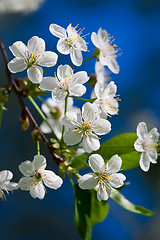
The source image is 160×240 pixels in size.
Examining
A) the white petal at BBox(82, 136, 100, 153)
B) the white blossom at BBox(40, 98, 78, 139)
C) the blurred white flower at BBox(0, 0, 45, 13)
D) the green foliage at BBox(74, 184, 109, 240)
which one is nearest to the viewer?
the white petal at BBox(82, 136, 100, 153)

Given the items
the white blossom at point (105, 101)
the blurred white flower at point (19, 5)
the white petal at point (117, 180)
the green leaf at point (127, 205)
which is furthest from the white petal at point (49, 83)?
the blurred white flower at point (19, 5)

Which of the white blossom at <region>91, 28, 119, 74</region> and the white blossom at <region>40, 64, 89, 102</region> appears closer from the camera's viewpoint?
the white blossom at <region>40, 64, 89, 102</region>

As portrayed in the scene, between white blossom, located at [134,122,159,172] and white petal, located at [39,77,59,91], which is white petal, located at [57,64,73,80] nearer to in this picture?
white petal, located at [39,77,59,91]

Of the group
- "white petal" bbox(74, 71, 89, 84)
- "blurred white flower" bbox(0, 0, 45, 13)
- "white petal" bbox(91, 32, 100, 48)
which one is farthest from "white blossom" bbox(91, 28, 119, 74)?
"blurred white flower" bbox(0, 0, 45, 13)

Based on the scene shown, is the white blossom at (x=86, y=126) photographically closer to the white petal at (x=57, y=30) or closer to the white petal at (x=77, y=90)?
the white petal at (x=77, y=90)

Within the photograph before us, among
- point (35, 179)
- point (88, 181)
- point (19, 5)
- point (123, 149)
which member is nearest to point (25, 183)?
point (35, 179)

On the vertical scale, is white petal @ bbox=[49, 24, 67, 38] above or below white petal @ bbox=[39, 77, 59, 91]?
above

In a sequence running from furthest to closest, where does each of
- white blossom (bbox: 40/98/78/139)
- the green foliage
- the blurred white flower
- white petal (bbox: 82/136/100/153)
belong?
the blurred white flower
white blossom (bbox: 40/98/78/139)
the green foliage
white petal (bbox: 82/136/100/153)
